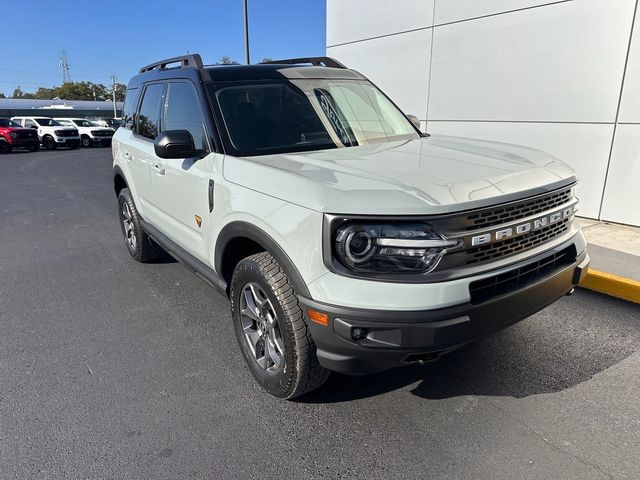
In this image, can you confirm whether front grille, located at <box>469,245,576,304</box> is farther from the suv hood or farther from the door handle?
the door handle

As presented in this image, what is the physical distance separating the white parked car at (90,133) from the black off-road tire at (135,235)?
2540 centimetres

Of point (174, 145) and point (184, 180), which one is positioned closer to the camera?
point (174, 145)

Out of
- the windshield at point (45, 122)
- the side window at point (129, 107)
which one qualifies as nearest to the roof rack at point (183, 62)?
the side window at point (129, 107)

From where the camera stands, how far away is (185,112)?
367 centimetres

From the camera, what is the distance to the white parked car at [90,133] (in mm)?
27781

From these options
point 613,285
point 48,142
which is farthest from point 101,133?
point 613,285

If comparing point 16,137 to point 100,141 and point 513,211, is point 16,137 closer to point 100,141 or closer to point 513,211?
point 100,141

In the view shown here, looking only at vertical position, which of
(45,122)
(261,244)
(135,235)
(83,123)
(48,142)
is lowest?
(48,142)

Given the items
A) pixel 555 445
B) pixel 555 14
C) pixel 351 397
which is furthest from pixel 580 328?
pixel 555 14

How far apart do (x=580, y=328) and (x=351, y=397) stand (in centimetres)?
200

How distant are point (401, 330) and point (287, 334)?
64 centimetres

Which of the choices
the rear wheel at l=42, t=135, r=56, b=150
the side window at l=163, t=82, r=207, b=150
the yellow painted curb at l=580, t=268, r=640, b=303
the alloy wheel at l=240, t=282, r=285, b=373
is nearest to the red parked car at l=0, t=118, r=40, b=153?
the rear wheel at l=42, t=135, r=56, b=150

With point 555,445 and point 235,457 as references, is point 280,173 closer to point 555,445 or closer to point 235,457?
point 235,457

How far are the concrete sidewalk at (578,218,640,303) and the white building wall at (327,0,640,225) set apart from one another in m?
0.42
